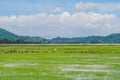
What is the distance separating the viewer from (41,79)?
27.0 meters

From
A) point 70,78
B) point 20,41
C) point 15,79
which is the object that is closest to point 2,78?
point 15,79

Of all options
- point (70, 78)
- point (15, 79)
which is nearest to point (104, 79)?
point (70, 78)

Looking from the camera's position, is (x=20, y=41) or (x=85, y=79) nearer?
(x=85, y=79)

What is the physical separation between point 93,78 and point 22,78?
5417 millimetres

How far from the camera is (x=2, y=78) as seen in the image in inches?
1093

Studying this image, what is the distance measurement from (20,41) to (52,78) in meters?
173

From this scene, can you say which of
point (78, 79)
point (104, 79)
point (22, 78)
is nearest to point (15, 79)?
point (22, 78)

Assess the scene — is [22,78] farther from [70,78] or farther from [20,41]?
[20,41]

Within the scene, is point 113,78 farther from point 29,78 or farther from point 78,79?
point 29,78

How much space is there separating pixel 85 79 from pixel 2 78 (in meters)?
6.33

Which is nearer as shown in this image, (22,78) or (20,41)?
(22,78)

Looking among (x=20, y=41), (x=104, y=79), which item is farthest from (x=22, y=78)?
(x=20, y=41)

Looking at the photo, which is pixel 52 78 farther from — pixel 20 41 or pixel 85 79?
pixel 20 41

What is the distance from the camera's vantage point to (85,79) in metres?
26.9
